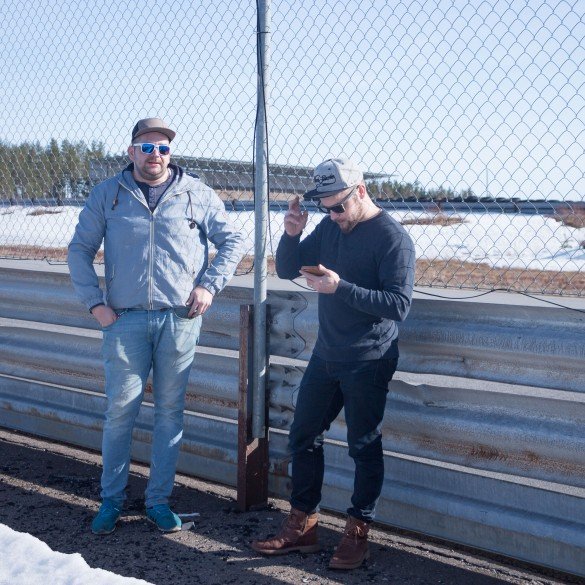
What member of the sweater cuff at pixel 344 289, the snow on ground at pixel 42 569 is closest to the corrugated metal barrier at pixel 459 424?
the sweater cuff at pixel 344 289

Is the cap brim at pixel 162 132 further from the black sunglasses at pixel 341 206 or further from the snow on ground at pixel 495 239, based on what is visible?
the black sunglasses at pixel 341 206

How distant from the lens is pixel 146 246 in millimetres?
4480

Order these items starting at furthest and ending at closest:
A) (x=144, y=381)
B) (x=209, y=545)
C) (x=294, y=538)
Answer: (x=144, y=381) → (x=209, y=545) → (x=294, y=538)

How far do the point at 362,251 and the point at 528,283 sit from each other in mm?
1082

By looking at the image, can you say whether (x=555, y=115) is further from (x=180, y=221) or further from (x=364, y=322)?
(x=180, y=221)

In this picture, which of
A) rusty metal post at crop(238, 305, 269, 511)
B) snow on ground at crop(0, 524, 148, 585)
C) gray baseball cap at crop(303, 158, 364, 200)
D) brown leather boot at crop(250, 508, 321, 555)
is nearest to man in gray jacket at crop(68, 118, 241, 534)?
rusty metal post at crop(238, 305, 269, 511)

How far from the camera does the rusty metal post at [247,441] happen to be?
4.77m

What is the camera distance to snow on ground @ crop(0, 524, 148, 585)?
2.70 metres

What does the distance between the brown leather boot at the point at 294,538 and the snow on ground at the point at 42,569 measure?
1.48 meters

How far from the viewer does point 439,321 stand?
167 inches

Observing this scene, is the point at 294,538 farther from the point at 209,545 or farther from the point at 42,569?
the point at 42,569

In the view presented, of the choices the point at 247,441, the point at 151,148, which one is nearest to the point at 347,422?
the point at 247,441

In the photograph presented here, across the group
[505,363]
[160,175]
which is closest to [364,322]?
[505,363]

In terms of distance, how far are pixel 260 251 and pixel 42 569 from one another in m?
2.31
